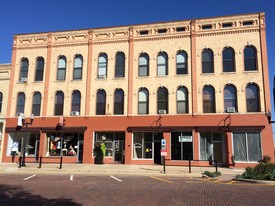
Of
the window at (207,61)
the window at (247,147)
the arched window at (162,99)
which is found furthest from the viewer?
the arched window at (162,99)

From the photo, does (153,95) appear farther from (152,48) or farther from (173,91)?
(152,48)

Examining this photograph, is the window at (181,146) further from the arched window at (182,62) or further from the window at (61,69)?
the window at (61,69)

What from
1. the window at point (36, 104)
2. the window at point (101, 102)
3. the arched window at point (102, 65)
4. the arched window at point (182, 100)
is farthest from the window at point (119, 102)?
the window at point (36, 104)

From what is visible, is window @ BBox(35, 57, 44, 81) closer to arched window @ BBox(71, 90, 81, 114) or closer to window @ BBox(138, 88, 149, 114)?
arched window @ BBox(71, 90, 81, 114)

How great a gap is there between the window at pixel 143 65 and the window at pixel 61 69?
811 centimetres

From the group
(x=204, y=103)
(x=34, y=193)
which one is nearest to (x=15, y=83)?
(x=204, y=103)

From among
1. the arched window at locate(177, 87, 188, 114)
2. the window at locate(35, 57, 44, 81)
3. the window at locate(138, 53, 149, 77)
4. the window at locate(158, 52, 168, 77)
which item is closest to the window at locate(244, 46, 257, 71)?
the arched window at locate(177, 87, 188, 114)

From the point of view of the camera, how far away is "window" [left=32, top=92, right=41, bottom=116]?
2948 cm

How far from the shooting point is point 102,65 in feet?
96.0

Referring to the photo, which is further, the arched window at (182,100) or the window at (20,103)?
the window at (20,103)

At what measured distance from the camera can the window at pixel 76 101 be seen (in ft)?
94.5

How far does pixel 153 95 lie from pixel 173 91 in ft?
6.41

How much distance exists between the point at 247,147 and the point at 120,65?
14.3 metres

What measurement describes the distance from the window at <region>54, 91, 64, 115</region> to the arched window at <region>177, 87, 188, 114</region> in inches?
469
